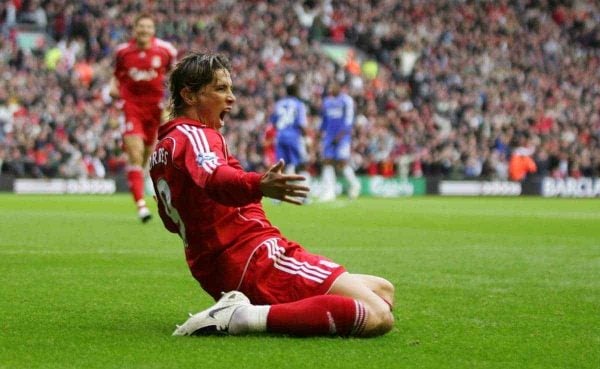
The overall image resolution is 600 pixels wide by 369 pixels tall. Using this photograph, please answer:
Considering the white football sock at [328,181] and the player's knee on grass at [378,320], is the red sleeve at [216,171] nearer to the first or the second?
the player's knee on grass at [378,320]

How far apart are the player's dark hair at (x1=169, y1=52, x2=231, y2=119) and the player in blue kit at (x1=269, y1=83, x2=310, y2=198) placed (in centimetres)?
1580

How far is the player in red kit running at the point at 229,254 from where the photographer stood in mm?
5227

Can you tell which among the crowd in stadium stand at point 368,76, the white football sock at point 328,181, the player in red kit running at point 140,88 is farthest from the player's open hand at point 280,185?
the crowd in stadium stand at point 368,76

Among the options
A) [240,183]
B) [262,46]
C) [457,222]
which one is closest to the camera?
[240,183]

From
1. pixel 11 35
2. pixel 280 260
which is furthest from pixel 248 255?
pixel 11 35

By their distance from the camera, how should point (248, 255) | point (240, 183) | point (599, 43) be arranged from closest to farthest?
point (240, 183) < point (248, 255) < point (599, 43)

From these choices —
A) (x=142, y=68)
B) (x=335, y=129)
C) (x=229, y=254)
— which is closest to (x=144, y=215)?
(x=142, y=68)

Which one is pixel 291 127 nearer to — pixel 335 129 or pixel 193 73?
pixel 335 129

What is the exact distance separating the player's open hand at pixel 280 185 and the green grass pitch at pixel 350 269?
0.68m

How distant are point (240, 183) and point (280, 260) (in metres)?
0.79

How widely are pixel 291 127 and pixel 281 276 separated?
668 inches

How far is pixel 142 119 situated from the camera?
14.5 meters

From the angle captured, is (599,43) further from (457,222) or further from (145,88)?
(145,88)

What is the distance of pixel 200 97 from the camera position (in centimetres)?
553
